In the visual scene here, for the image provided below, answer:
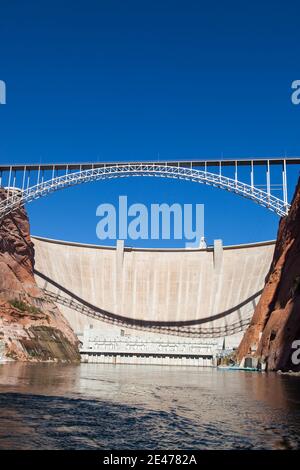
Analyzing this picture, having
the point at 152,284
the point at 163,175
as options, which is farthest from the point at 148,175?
the point at 152,284

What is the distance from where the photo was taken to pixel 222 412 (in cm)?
1802

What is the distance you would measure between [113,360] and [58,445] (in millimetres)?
80871

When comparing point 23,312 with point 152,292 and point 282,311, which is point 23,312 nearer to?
point 282,311

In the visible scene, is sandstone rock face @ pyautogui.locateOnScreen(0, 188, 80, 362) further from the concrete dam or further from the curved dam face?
the curved dam face

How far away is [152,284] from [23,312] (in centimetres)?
3571

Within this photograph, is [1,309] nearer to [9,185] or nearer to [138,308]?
[9,185]

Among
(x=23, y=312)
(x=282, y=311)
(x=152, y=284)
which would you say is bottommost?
(x=282, y=311)

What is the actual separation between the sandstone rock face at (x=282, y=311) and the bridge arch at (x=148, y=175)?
401 centimetres

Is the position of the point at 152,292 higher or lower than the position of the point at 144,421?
higher

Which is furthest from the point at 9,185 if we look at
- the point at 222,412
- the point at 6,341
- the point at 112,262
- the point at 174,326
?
the point at 222,412

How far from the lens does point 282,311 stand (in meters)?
54.0

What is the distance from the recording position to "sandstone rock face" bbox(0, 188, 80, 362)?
61438 millimetres

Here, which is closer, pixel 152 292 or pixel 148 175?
pixel 148 175

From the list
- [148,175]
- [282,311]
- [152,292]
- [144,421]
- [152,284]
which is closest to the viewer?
[144,421]
